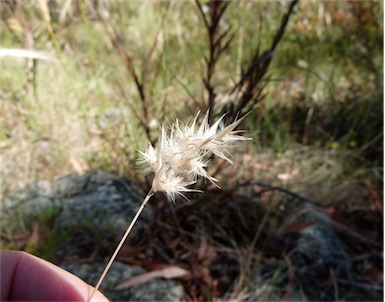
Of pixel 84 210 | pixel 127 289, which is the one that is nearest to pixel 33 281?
pixel 127 289

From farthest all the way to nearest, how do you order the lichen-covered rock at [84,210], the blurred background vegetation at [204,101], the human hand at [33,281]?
the blurred background vegetation at [204,101] < the lichen-covered rock at [84,210] < the human hand at [33,281]

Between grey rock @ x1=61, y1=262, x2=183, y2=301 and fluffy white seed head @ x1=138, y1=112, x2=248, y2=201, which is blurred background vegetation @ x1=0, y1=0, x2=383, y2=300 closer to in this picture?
grey rock @ x1=61, y1=262, x2=183, y2=301

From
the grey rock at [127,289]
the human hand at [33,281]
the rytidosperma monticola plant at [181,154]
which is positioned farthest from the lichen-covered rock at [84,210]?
the rytidosperma monticola plant at [181,154]

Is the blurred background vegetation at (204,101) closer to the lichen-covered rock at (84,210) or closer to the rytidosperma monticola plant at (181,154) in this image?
the lichen-covered rock at (84,210)

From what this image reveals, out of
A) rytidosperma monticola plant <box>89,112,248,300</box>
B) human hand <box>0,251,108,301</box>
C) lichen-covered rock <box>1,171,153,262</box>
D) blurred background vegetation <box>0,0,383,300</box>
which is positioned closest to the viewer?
rytidosperma monticola plant <box>89,112,248,300</box>

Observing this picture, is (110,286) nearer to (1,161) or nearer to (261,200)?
(261,200)

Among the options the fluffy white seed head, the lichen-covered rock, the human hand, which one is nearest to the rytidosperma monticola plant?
the fluffy white seed head
